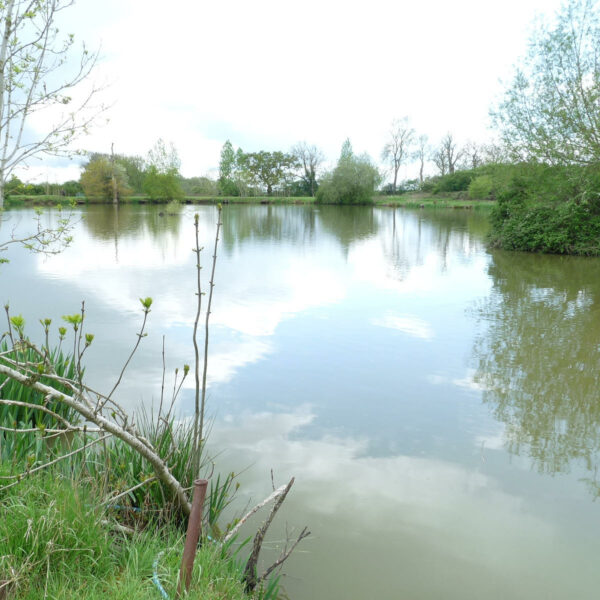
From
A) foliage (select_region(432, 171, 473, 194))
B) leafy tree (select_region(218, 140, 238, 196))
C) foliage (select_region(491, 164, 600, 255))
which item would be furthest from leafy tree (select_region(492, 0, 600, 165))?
leafy tree (select_region(218, 140, 238, 196))

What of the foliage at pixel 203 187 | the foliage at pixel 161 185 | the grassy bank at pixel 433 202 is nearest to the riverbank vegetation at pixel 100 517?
the grassy bank at pixel 433 202

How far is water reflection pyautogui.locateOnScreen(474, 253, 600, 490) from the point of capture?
4008mm

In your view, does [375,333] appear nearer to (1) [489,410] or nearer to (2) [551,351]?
(2) [551,351]

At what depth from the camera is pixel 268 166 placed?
7544 cm

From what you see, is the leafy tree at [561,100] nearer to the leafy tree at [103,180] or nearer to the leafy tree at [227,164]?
the leafy tree at [103,180]

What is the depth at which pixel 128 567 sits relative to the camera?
78.9 inches

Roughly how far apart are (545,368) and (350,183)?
47.4 metres

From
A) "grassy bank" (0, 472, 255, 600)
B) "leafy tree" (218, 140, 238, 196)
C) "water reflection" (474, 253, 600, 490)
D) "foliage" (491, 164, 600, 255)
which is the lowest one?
"water reflection" (474, 253, 600, 490)

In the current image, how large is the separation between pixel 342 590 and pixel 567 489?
175 cm

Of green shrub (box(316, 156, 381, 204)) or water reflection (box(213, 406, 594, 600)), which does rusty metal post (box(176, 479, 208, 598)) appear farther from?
green shrub (box(316, 156, 381, 204))

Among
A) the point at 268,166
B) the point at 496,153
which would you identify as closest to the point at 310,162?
the point at 268,166

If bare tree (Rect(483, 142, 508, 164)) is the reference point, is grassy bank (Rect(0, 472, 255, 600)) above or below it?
below

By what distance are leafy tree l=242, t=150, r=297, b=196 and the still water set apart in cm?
6510

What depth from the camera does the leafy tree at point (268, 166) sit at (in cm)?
7425
